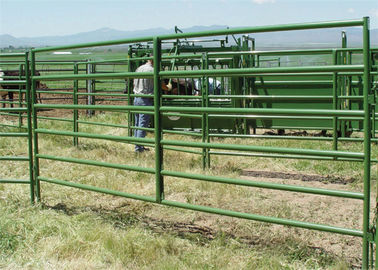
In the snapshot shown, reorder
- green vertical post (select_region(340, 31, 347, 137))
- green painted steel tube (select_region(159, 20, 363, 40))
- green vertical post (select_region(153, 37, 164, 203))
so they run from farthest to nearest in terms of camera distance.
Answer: green vertical post (select_region(340, 31, 347, 137)), green vertical post (select_region(153, 37, 164, 203)), green painted steel tube (select_region(159, 20, 363, 40))

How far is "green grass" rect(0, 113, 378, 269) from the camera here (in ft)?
9.97

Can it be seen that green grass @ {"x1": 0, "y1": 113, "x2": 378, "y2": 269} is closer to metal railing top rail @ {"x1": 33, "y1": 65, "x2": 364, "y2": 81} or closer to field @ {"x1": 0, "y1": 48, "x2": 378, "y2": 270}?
field @ {"x1": 0, "y1": 48, "x2": 378, "y2": 270}

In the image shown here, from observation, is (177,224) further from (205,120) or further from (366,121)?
(205,120)

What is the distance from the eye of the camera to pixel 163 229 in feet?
12.1

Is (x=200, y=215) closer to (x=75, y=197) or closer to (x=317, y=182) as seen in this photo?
(x=75, y=197)

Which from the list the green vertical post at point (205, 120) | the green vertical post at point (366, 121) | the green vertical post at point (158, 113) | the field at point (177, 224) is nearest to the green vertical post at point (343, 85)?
the field at point (177, 224)

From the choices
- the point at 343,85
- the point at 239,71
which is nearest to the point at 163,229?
the point at 239,71

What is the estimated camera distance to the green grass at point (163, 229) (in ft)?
9.97

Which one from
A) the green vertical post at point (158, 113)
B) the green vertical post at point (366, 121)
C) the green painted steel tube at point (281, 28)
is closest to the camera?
the green vertical post at point (366, 121)

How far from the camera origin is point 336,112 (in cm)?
262

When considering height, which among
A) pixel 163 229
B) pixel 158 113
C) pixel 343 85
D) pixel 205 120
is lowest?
pixel 163 229

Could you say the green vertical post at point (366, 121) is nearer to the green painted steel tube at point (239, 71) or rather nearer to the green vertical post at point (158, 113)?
the green painted steel tube at point (239, 71)

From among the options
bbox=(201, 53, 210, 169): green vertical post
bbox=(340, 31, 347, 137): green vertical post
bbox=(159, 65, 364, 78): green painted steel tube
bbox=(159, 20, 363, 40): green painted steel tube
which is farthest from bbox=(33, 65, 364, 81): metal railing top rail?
bbox=(340, 31, 347, 137): green vertical post

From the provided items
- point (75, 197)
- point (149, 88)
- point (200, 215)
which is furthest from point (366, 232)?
point (149, 88)
